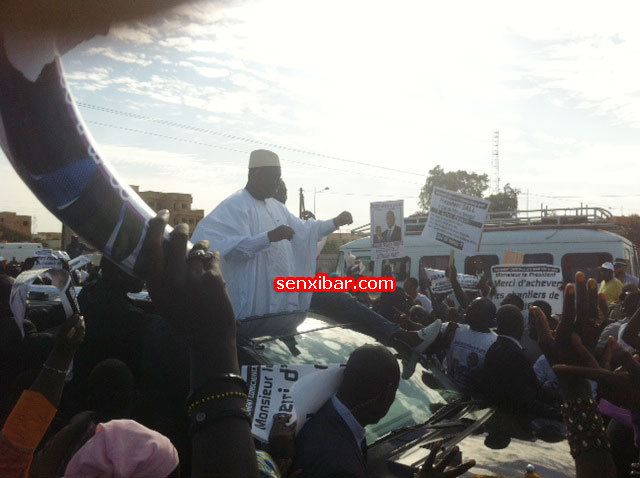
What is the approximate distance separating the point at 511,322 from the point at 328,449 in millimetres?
2962

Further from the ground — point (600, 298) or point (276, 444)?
point (600, 298)

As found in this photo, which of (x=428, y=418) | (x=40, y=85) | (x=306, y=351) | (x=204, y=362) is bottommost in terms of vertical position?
(x=428, y=418)

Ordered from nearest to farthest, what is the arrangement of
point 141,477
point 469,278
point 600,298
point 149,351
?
point 141,477, point 600,298, point 149,351, point 469,278

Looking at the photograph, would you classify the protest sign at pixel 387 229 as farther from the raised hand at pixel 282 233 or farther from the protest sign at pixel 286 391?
the protest sign at pixel 286 391

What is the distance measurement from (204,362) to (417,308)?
22.1 feet

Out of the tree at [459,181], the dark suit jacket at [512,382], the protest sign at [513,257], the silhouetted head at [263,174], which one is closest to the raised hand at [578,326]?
the dark suit jacket at [512,382]

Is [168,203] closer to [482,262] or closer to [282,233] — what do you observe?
[282,233]

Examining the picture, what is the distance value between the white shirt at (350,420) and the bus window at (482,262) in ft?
39.5

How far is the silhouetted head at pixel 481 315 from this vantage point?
5176 mm

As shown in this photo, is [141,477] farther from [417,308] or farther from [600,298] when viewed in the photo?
[417,308]

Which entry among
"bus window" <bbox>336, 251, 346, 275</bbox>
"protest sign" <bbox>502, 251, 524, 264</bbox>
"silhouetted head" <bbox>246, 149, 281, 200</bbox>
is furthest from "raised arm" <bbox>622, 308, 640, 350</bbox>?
"bus window" <bbox>336, 251, 346, 275</bbox>

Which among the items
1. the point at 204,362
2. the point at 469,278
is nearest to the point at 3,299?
the point at 204,362

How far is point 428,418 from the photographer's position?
3516 millimetres

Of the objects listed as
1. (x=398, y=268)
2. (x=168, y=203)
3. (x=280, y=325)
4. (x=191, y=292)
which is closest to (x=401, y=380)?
(x=280, y=325)
